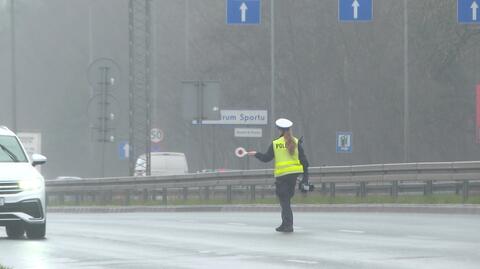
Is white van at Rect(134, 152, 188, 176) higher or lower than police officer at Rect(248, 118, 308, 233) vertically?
lower

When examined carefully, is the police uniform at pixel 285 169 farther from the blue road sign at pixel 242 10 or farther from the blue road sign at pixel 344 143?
the blue road sign at pixel 344 143

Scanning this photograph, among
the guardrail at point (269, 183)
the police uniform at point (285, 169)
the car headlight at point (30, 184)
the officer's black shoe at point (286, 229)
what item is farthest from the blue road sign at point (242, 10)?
the car headlight at point (30, 184)

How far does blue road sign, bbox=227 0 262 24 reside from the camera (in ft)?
135

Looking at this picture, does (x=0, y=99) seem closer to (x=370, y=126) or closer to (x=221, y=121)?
(x=370, y=126)

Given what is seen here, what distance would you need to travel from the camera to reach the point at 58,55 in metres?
92.2

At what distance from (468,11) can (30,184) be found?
19924 millimetres

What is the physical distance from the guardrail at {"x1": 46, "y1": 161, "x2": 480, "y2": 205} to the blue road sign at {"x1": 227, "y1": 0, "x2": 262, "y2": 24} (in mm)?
4660

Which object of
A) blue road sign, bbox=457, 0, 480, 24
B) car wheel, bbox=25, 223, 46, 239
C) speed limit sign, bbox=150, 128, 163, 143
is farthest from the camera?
speed limit sign, bbox=150, 128, 163, 143

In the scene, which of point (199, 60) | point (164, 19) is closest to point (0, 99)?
point (164, 19)

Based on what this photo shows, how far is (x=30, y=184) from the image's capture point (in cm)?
1925

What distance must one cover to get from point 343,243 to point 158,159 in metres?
35.9

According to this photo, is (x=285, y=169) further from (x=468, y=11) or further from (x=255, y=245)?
(x=468, y=11)

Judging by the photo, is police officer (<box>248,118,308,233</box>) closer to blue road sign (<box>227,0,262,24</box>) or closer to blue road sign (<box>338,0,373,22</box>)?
blue road sign (<box>338,0,373,22</box>)

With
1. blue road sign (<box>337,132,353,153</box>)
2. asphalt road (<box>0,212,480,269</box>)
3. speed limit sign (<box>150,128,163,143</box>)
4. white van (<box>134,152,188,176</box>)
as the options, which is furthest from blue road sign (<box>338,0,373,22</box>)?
speed limit sign (<box>150,128,163,143</box>)
